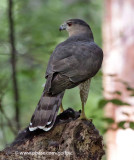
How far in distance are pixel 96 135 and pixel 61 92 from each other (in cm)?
72

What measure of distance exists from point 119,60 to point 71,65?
405 cm

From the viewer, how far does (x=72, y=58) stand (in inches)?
192

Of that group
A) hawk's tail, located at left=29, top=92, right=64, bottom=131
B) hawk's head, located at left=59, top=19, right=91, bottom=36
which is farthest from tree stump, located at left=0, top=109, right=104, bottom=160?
hawk's head, located at left=59, top=19, right=91, bottom=36

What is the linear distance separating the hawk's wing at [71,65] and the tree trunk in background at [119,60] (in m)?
2.83

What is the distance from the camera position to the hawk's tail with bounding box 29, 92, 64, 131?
4.08 metres

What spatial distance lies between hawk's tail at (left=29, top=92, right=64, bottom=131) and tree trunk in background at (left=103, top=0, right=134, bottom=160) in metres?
3.65

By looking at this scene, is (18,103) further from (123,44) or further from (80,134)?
(123,44)

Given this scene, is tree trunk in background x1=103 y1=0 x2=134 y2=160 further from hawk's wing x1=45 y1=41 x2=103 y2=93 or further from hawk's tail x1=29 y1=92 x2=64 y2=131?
hawk's tail x1=29 y1=92 x2=64 y2=131

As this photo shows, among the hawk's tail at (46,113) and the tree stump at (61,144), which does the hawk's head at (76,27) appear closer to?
the hawk's tail at (46,113)

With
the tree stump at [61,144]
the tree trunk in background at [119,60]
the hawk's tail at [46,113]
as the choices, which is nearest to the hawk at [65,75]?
the hawk's tail at [46,113]

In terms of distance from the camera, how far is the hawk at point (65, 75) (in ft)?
13.7

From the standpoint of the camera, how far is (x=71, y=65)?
15.6 feet

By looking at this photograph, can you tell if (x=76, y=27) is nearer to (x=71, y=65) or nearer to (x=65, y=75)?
(x=71, y=65)

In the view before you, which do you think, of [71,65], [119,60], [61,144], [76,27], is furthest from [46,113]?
[119,60]
